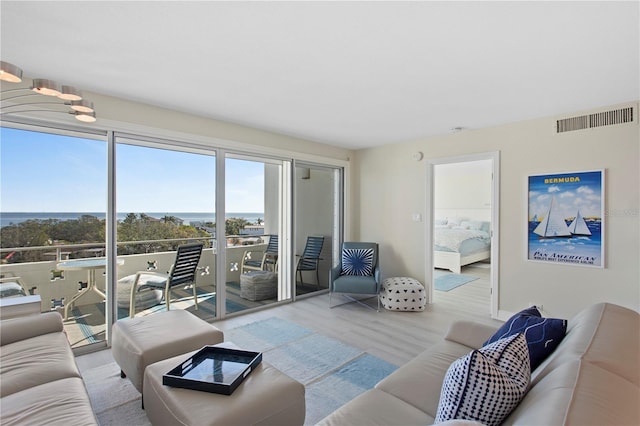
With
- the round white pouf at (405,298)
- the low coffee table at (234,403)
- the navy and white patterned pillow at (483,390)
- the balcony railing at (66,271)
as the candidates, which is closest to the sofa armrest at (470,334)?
the navy and white patterned pillow at (483,390)

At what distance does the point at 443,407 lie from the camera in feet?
3.63

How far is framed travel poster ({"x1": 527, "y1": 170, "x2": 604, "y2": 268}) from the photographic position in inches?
128

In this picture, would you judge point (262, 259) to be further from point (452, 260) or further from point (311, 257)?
point (452, 260)

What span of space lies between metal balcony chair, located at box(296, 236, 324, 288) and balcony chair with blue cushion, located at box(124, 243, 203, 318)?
63.9 inches

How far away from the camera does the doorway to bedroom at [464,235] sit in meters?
4.20

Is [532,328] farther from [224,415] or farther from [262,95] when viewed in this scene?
[262,95]

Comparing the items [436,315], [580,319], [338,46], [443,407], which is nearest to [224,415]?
[443,407]

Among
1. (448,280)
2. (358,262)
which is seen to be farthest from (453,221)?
(358,262)

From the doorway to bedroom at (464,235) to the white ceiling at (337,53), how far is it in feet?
4.98

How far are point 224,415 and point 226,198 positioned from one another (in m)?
2.83

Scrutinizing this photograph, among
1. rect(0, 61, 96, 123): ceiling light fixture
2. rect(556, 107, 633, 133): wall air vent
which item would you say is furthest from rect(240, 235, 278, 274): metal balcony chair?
rect(556, 107, 633, 133): wall air vent

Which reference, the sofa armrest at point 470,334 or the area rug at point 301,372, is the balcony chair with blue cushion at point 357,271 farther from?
the sofa armrest at point 470,334

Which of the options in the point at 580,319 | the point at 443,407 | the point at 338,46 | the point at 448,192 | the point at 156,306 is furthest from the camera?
the point at 448,192

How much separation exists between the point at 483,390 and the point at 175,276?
3.37 m
